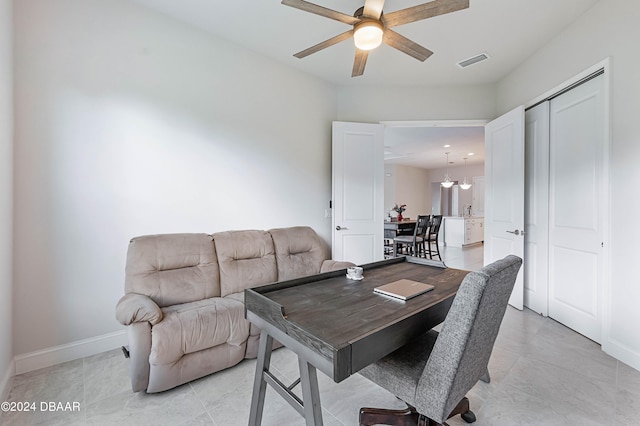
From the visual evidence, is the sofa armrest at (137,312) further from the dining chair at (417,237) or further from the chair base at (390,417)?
the dining chair at (417,237)

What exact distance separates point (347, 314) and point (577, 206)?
9.16 feet

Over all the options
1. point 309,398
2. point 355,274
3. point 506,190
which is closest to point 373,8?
point 355,274

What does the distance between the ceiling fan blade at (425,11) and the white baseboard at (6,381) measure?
3234 mm

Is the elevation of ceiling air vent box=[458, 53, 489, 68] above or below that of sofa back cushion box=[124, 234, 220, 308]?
above

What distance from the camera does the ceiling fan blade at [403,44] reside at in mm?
1866

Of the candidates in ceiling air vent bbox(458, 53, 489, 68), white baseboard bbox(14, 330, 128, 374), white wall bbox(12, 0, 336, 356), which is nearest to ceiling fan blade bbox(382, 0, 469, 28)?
white wall bbox(12, 0, 336, 356)

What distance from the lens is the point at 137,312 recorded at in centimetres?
171

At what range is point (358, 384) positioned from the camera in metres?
1.88

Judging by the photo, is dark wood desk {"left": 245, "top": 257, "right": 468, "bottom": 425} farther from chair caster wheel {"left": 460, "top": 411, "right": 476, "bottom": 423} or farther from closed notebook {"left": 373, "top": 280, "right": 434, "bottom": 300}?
chair caster wheel {"left": 460, "top": 411, "right": 476, "bottom": 423}

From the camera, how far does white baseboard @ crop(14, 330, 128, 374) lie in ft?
6.53

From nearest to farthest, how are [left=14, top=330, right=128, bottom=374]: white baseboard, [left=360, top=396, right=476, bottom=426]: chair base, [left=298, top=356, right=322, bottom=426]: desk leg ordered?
1. [left=298, top=356, right=322, bottom=426]: desk leg
2. [left=360, top=396, right=476, bottom=426]: chair base
3. [left=14, top=330, right=128, bottom=374]: white baseboard

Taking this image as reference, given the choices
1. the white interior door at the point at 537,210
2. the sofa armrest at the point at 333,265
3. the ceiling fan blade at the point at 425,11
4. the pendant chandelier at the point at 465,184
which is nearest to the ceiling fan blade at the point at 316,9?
the ceiling fan blade at the point at 425,11

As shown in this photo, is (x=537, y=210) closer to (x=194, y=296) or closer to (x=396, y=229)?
(x=396, y=229)

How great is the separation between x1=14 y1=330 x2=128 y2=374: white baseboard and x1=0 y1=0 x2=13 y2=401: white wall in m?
0.09
